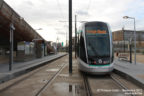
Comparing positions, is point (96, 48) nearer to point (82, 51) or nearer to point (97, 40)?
point (97, 40)

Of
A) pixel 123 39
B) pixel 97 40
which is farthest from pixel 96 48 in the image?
pixel 123 39

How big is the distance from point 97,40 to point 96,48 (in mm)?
513

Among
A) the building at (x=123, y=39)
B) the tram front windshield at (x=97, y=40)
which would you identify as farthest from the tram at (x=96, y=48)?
the building at (x=123, y=39)

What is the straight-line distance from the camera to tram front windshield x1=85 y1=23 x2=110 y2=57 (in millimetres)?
8328

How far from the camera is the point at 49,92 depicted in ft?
18.5

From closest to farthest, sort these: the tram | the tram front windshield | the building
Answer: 1. the tram
2. the tram front windshield
3. the building

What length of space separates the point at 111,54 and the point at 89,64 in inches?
59.2

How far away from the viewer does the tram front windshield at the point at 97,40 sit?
8.33m

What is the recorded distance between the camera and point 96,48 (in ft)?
27.6

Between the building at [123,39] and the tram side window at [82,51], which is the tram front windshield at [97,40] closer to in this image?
the tram side window at [82,51]

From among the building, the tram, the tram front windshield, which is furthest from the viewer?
the building

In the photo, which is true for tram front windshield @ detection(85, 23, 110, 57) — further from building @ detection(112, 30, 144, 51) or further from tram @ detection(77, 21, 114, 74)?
building @ detection(112, 30, 144, 51)

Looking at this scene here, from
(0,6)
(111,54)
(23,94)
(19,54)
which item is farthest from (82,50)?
(19,54)

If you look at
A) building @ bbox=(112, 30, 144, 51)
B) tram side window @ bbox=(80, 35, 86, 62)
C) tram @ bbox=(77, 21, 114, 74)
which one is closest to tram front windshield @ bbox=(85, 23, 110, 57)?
tram @ bbox=(77, 21, 114, 74)
